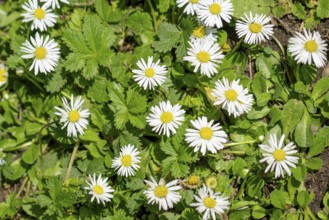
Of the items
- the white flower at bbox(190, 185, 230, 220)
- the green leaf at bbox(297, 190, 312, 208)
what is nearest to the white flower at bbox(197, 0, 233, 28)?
the white flower at bbox(190, 185, 230, 220)

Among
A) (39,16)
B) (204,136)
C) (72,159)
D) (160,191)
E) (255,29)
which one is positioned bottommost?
(160,191)

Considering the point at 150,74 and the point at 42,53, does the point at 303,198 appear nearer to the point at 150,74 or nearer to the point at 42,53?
the point at 150,74

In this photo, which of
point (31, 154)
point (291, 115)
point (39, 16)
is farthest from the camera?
point (31, 154)

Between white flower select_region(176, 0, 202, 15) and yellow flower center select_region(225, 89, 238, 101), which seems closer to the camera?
yellow flower center select_region(225, 89, 238, 101)

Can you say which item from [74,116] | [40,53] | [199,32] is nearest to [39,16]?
[40,53]

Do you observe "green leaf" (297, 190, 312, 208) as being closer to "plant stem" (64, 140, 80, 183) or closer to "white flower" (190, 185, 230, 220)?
"white flower" (190, 185, 230, 220)

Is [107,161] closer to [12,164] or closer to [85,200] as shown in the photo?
[85,200]

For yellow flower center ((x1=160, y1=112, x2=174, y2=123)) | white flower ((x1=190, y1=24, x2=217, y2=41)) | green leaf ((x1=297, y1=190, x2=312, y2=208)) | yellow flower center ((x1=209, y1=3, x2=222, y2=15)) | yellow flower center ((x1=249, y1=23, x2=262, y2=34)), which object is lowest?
green leaf ((x1=297, y1=190, x2=312, y2=208))
